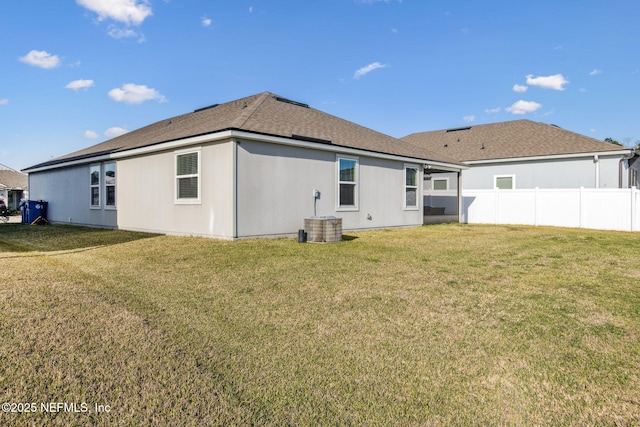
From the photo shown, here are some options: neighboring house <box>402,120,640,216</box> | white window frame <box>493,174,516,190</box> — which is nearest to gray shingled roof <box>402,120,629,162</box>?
neighboring house <box>402,120,640,216</box>

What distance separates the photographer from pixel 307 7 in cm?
1382

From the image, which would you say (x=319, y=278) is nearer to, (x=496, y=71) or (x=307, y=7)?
(x=307, y=7)

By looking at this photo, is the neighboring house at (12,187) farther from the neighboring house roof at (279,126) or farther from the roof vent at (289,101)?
the roof vent at (289,101)

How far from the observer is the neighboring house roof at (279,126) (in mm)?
9898

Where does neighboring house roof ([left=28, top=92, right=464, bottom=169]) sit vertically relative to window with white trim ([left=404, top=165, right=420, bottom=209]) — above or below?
above

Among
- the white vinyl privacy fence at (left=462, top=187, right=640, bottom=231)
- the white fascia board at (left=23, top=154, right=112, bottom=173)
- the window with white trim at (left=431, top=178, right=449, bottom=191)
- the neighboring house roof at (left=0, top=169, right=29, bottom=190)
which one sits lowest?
the white vinyl privacy fence at (left=462, top=187, right=640, bottom=231)

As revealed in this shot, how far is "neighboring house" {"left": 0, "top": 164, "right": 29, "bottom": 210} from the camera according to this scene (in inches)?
1544

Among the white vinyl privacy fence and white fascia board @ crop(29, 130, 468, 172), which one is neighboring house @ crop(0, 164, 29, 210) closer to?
white fascia board @ crop(29, 130, 468, 172)

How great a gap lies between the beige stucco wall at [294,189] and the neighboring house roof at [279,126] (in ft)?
1.60

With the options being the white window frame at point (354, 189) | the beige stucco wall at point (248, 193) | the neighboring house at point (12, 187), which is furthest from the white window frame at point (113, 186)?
the neighboring house at point (12, 187)

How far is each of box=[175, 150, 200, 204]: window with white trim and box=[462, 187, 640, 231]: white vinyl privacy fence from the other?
13257mm

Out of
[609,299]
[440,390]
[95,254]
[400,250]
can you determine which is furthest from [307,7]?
[440,390]

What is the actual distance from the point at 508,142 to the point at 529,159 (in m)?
2.15

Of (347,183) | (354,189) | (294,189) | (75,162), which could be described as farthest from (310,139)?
(75,162)
